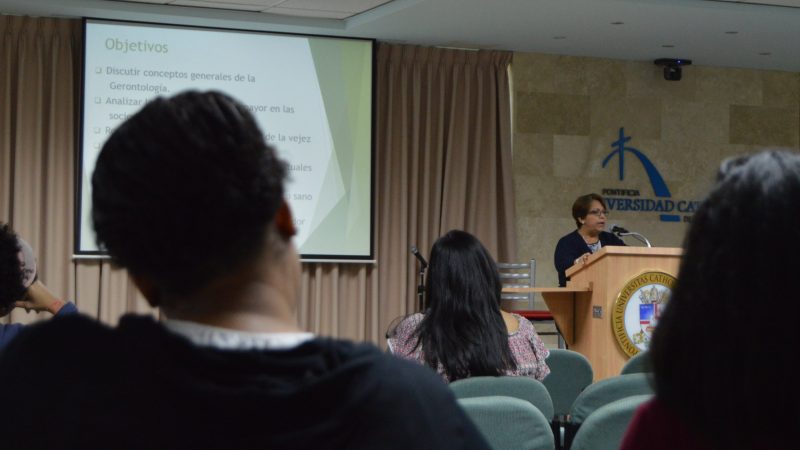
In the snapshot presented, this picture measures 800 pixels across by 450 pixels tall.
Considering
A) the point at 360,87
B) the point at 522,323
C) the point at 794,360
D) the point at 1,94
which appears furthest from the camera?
the point at 360,87

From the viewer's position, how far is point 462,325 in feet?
12.1

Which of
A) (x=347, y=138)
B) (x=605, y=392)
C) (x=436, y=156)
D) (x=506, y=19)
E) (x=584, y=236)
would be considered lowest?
(x=605, y=392)

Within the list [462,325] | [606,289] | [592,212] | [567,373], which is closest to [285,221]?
[462,325]

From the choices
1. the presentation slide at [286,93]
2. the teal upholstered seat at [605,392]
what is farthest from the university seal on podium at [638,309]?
the presentation slide at [286,93]

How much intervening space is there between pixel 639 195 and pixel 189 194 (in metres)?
9.10

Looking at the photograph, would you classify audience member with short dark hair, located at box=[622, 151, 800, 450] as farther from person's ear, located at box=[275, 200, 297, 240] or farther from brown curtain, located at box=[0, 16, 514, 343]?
brown curtain, located at box=[0, 16, 514, 343]

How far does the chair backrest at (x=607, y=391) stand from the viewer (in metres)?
3.18

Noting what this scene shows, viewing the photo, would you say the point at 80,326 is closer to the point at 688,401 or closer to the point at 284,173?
the point at 284,173

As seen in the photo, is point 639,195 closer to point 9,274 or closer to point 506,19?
point 506,19

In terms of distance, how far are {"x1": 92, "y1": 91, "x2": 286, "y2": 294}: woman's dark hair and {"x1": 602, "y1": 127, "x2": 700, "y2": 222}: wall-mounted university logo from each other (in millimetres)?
8856

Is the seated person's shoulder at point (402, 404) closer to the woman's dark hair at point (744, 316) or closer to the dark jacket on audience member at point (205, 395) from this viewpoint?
the dark jacket on audience member at point (205, 395)

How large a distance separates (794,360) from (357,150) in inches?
308

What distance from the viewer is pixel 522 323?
3949 millimetres

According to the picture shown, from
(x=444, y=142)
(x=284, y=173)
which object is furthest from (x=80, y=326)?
(x=444, y=142)
